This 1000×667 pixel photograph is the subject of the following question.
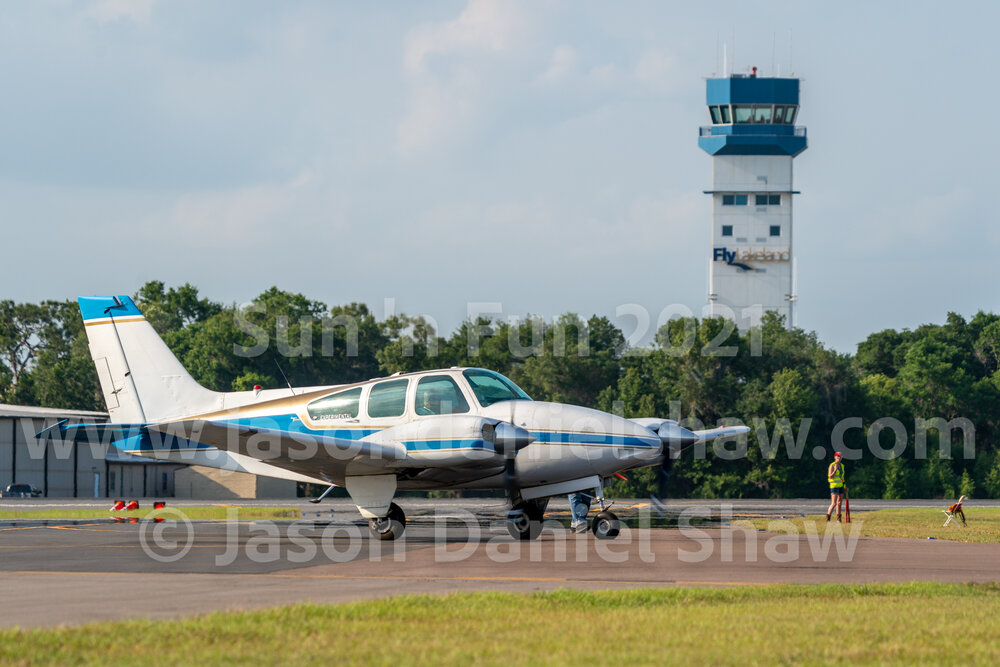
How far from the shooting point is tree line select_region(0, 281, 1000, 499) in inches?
2349

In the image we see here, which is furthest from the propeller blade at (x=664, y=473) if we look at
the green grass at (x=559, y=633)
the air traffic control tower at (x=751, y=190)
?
the air traffic control tower at (x=751, y=190)

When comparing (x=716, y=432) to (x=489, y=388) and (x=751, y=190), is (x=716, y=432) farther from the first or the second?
(x=751, y=190)

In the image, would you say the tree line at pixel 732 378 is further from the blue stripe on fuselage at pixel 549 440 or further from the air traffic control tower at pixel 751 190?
the blue stripe on fuselage at pixel 549 440

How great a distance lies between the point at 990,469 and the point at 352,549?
54.8 m

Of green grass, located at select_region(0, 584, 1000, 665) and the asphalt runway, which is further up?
green grass, located at select_region(0, 584, 1000, 665)

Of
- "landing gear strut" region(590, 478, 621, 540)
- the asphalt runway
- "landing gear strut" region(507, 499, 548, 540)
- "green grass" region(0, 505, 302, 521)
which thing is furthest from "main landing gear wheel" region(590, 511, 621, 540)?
"green grass" region(0, 505, 302, 521)

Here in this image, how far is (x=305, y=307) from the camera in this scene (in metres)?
78.9

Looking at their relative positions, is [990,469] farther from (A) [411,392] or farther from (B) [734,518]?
(A) [411,392]

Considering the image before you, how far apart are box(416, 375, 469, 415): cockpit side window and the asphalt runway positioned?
2282 mm

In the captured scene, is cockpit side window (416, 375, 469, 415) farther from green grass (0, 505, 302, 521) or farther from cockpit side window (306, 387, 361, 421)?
green grass (0, 505, 302, 521)

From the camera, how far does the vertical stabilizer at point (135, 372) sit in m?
21.6

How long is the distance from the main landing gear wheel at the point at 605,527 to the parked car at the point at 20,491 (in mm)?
42085

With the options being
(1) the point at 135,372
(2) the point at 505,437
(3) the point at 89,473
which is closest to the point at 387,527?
(2) the point at 505,437

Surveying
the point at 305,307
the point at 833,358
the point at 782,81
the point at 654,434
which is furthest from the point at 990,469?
→ the point at 782,81
